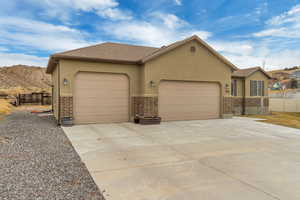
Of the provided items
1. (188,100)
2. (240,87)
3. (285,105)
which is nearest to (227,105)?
(188,100)

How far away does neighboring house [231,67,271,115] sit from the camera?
15.4m

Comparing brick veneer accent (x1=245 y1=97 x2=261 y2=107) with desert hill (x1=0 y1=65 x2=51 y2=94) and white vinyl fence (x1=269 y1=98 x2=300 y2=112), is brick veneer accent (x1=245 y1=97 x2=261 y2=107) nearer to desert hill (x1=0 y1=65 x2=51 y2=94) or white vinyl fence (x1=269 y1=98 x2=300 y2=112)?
white vinyl fence (x1=269 y1=98 x2=300 y2=112)

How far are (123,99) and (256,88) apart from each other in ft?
38.4

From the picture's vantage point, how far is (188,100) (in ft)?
37.9

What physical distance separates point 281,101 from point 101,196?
22.0 metres

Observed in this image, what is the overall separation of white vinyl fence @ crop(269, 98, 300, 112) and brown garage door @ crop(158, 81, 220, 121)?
37.3ft

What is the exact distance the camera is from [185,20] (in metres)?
16.1

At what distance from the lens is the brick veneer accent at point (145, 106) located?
33.8 feet

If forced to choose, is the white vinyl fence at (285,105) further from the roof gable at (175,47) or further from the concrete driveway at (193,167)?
the concrete driveway at (193,167)

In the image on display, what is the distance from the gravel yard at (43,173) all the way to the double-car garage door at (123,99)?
3990mm

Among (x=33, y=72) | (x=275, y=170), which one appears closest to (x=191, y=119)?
(x=275, y=170)

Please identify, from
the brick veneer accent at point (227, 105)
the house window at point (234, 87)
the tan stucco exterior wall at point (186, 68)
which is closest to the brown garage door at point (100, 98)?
the tan stucco exterior wall at point (186, 68)

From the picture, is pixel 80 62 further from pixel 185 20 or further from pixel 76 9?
pixel 185 20

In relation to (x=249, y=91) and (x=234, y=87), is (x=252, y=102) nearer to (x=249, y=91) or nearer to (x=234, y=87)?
(x=249, y=91)
